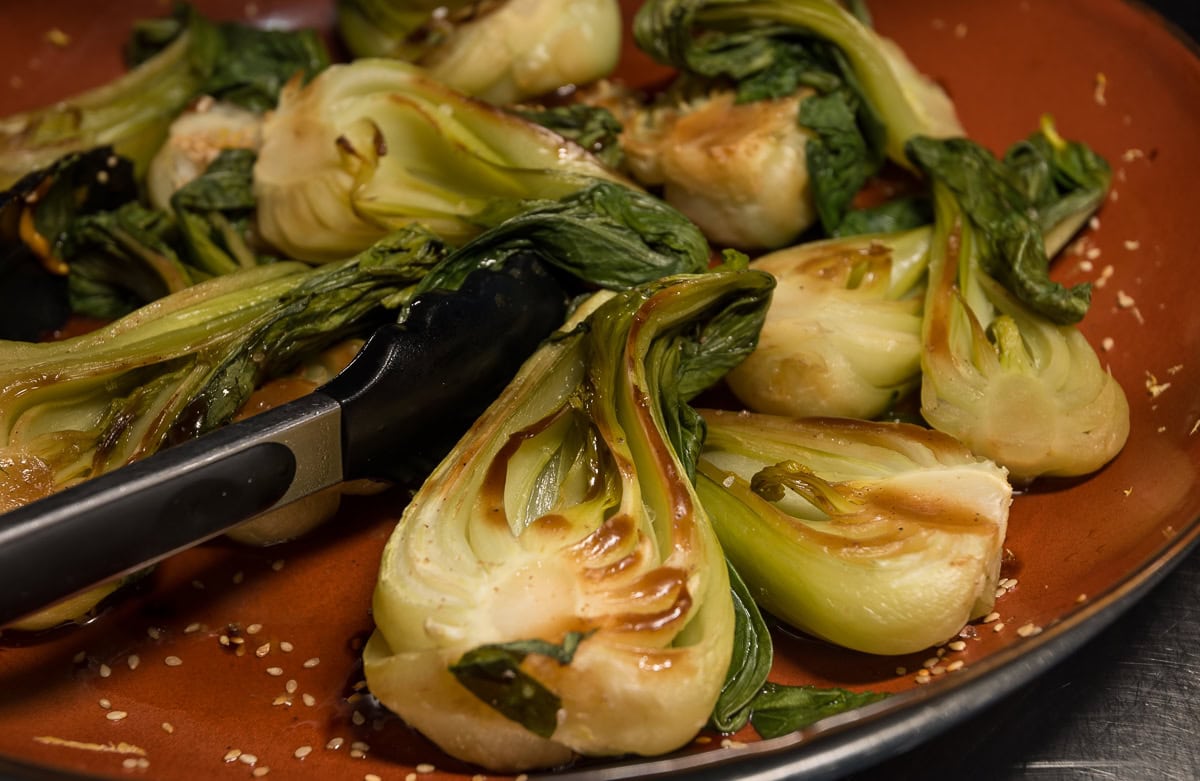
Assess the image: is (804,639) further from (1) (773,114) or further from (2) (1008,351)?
(1) (773,114)

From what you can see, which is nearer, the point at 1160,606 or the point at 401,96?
the point at 1160,606

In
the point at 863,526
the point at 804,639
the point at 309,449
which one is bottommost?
the point at 804,639

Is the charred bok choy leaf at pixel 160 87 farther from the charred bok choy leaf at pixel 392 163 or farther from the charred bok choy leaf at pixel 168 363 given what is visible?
the charred bok choy leaf at pixel 168 363

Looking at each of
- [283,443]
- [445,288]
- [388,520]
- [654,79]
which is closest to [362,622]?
[388,520]

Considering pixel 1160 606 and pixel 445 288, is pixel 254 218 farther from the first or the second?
pixel 1160 606

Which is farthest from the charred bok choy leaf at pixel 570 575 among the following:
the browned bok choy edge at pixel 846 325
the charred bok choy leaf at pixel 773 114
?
the charred bok choy leaf at pixel 773 114

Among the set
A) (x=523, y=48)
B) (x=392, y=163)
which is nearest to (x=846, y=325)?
(x=392, y=163)
